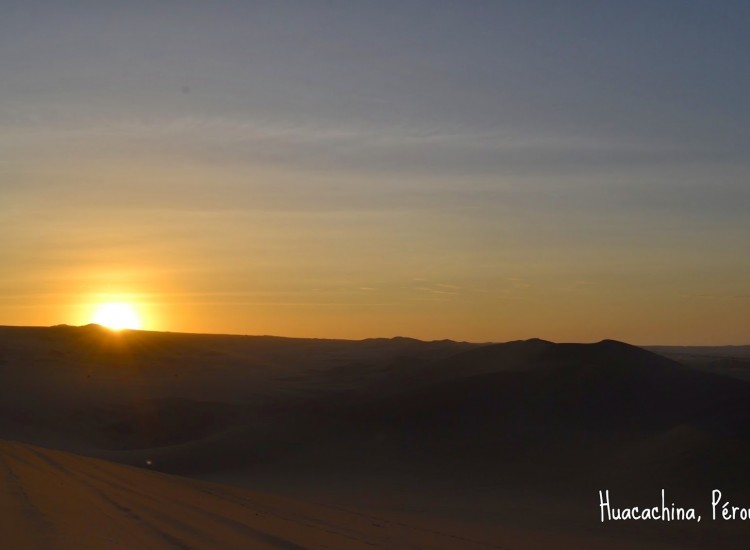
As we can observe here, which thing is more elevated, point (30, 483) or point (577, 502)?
point (30, 483)

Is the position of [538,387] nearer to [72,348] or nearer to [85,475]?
[85,475]

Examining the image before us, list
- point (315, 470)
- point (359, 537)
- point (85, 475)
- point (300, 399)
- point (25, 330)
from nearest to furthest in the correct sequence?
point (359, 537)
point (85, 475)
point (315, 470)
point (300, 399)
point (25, 330)

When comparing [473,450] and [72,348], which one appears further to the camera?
[72,348]

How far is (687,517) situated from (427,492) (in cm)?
684

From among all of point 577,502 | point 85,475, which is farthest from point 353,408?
point 85,475

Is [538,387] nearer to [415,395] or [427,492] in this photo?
[415,395]

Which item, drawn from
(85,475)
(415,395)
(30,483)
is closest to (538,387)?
(415,395)

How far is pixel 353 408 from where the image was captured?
3406 cm

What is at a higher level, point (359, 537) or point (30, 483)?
point (30, 483)

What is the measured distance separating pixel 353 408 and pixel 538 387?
7.52 meters

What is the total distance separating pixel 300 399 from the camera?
38.1 metres

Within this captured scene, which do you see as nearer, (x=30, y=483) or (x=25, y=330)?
(x=30, y=483)

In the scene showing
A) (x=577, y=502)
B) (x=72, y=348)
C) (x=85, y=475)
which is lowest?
(x=577, y=502)

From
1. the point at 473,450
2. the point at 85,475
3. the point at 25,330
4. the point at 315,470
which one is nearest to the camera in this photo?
the point at 85,475
